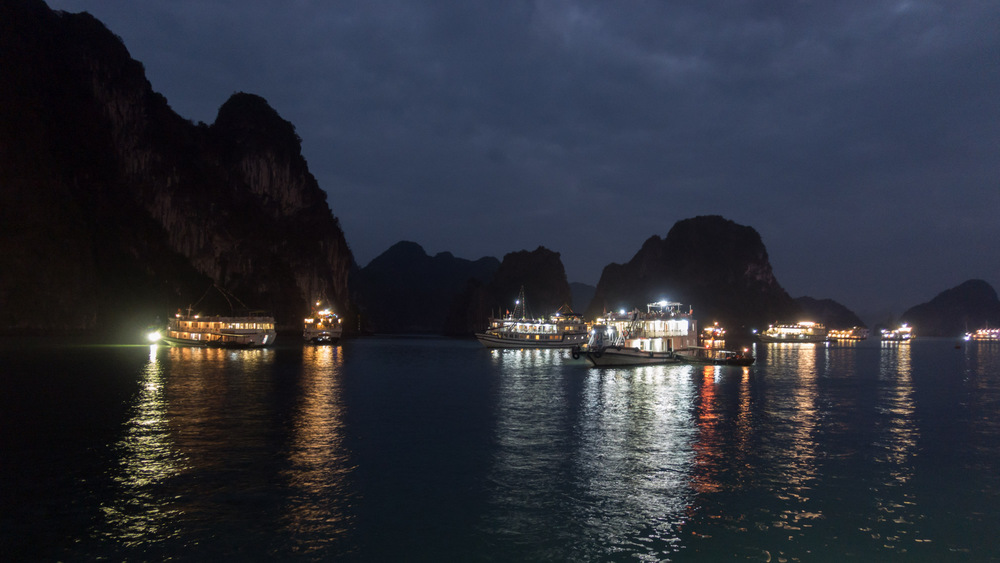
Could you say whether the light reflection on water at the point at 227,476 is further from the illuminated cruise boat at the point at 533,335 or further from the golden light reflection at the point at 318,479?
the illuminated cruise boat at the point at 533,335

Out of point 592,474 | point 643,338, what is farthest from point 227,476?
point 643,338

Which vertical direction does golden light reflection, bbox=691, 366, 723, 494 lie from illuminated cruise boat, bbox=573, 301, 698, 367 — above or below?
below

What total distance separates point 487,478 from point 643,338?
205ft

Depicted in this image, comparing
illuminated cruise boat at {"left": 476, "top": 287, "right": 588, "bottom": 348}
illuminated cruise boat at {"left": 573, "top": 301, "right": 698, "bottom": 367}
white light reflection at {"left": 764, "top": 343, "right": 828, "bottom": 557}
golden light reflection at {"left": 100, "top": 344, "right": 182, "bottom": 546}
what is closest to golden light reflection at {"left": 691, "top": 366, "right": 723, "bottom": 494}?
white light reflection at {"left": 764, "top": 343, "right": 828, "bottom": 557}

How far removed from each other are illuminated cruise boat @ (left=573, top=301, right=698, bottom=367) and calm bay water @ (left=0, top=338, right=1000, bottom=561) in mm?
32201

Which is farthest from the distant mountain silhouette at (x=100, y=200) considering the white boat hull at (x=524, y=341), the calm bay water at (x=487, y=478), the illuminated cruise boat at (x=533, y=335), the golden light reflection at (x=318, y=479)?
the golden light reflection at (x=318, y=479)

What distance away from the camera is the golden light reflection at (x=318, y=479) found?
555 inches

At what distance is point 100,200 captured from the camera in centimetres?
15338

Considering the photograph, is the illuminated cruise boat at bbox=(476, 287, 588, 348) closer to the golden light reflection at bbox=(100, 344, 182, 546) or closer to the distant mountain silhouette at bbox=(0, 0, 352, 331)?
the distant mountain silhouette at bbox=(0, 0, 352, 331)

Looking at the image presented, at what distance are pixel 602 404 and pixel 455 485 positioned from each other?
69.8 feet

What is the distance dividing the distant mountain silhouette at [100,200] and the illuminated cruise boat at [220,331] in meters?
34.0

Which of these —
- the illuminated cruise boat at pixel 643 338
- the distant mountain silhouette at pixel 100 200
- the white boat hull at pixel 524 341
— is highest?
the distant mountain silhouette at pixel 100 200

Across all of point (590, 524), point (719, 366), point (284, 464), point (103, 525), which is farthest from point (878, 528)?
point (719, 366)

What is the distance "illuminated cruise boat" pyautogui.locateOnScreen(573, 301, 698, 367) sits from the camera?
2837 inches
